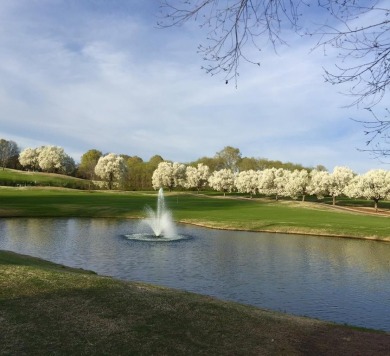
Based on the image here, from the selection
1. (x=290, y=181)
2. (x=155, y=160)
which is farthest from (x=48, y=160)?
(x=290, y=181)

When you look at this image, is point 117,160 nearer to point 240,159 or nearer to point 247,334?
point 240,159

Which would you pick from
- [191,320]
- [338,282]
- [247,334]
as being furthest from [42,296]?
[338,282]

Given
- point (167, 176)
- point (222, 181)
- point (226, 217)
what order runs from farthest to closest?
1. point (222, 181)
2. point (167, 176)
3. point (226, 217)

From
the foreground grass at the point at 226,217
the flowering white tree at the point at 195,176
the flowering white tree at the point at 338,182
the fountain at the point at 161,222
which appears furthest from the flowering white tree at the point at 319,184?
the fountain at the point at 161,222

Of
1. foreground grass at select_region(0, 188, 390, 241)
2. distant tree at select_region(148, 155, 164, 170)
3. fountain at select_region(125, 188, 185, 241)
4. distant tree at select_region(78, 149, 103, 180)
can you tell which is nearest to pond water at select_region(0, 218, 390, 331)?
fountain at select_region(125, 188, 185, 241)

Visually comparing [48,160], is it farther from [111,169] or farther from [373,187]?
[373,187]

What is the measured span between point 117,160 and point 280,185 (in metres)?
51.2

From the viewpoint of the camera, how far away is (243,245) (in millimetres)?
34688

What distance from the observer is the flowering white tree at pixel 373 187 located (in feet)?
276

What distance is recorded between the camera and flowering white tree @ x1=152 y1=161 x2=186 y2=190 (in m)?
128

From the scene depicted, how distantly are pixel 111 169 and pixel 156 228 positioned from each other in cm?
8716

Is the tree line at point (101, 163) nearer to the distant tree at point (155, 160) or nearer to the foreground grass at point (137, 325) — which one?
the distant tree at point (155, 160)

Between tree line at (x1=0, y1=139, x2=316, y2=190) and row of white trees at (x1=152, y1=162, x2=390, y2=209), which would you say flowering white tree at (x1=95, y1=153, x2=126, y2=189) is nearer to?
tree line at (x1=0, y1=139, x2=316, y2=190)

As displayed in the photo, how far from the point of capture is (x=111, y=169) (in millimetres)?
128250
